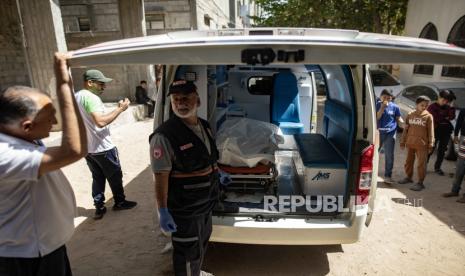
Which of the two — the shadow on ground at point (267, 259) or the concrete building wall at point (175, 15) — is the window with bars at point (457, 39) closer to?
the shadow on ground at point (267, 259)

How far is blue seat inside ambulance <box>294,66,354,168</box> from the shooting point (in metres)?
3.16

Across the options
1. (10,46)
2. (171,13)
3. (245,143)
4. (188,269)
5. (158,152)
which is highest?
(171,13)

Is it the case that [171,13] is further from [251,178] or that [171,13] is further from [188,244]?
[188,244]

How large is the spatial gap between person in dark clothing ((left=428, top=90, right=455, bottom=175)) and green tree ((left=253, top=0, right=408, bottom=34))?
10582 millimetres

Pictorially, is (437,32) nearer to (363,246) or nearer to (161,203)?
(363,246)

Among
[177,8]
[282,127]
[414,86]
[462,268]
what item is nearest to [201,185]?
[462,268]

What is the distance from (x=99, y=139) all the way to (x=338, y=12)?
14.5 metres

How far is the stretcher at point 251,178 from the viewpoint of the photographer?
326cm

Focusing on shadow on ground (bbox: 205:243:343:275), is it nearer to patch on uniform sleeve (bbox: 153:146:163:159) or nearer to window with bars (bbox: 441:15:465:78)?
patch on uniform sleeve (bbox: 153:146:163:159)

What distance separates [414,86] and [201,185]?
25.1 feet

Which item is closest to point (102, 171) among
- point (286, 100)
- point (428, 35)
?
point (286, 100)

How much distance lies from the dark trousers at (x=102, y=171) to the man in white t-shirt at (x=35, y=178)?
2258 mm

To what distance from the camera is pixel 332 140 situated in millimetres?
3936

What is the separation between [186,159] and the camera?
2270 millimetres
